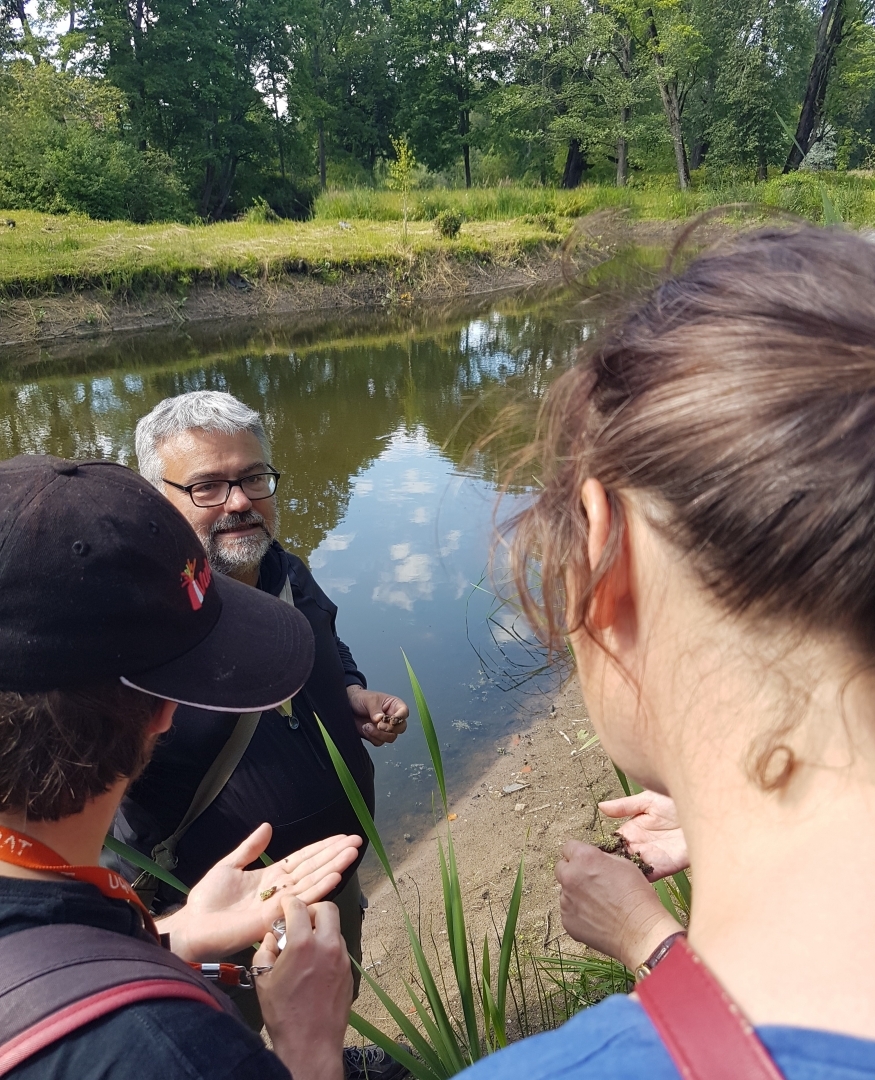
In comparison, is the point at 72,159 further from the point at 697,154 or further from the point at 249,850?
the point at 249,850

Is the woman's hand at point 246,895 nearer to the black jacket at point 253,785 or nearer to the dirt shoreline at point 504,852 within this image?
the black jacket at point 253,785

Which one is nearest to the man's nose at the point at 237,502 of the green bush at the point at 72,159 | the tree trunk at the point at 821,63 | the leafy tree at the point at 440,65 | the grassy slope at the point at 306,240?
the grassy slope at the point at 306,240

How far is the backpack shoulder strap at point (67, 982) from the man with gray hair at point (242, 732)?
1.52 feet

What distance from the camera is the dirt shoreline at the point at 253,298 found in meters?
13.7

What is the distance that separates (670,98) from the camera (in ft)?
90.0

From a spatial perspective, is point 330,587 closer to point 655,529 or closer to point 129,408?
point 655,529

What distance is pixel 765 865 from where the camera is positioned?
0.54 m

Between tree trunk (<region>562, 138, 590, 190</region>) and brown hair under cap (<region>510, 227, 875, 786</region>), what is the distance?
36476 mm

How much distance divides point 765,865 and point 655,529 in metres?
0.26

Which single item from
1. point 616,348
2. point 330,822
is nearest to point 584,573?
point 616,348

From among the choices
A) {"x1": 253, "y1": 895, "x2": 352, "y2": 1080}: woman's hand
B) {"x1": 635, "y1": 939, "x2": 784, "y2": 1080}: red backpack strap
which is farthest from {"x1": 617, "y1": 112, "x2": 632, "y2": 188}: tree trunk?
{"x1": 635, "y1": 939, "x2": 784, "y2": 1080}: red backpack strap

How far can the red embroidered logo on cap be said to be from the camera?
1.18m

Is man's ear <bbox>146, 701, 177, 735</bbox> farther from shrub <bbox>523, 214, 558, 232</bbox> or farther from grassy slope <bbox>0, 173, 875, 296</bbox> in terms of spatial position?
shrub <bbox>523, 214, 558, 232</bbox>

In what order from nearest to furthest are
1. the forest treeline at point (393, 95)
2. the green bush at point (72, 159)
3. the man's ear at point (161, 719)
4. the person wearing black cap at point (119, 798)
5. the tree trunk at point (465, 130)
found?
the person wearing black cap at point (119, 798) → the man's ear at point (161, 719) → the green bush at point (72, 159) → the forest treeline at point (393, 95) → the tree trunk at point (465, 130)
